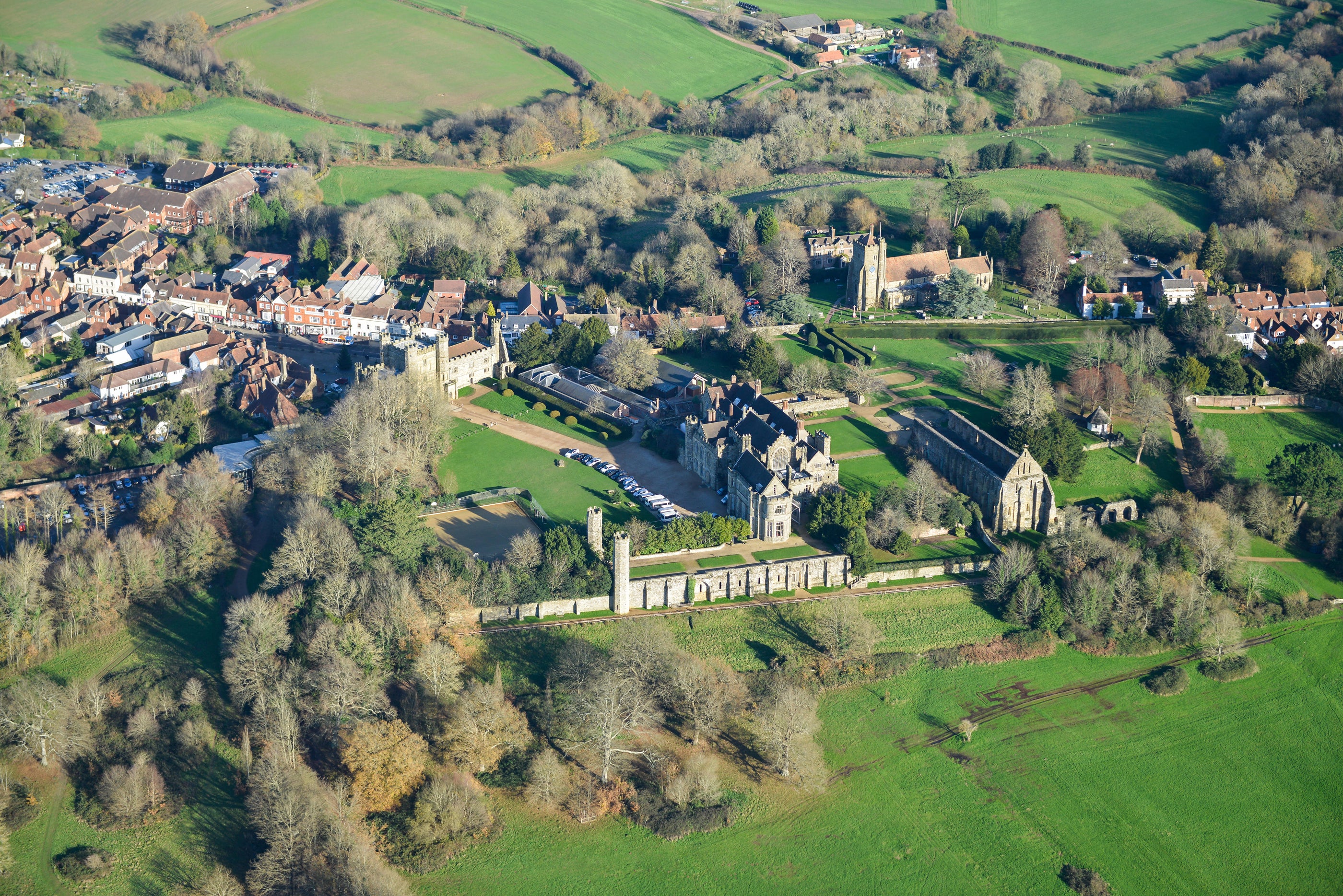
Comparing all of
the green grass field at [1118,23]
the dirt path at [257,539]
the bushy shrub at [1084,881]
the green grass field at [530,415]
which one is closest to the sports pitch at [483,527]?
the dirt path at [257,539]

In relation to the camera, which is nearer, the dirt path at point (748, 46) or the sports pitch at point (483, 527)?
the sports pitch at point (483, 527)

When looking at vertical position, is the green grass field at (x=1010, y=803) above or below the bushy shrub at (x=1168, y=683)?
below

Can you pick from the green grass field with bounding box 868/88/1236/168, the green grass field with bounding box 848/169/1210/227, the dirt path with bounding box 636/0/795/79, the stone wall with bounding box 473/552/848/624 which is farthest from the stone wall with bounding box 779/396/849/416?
the dirt path with bounding box 636/0/795/79

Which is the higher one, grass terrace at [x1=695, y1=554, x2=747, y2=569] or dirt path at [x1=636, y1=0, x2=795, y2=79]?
dirt path at [x1=636, y1=0, x2=795, y2=79]

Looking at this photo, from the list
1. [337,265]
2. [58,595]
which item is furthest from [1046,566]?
[337,265]

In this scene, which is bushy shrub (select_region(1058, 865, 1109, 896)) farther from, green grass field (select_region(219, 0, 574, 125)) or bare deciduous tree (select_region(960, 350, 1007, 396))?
green grass field (select_region(219, 0, 574, 125))

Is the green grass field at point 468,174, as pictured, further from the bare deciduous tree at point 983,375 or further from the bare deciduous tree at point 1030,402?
the bare deciduous tree at point 1030,402
